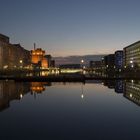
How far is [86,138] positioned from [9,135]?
4.54m

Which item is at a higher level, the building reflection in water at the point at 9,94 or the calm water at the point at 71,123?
A: the building reflection in water at the point at 9,94

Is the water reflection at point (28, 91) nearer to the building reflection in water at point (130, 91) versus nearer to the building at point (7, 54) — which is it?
the building reflection in water at point (130, 91)

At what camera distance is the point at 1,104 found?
2881cm

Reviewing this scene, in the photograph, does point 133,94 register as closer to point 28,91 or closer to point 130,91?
point 130,91

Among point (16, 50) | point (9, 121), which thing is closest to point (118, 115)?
point (9, 121)

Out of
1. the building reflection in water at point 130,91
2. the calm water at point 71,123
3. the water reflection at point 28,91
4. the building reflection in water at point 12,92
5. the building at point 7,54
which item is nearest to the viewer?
the calm water at point 71,123

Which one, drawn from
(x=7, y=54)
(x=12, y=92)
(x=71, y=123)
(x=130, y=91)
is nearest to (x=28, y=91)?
(x=12, y=92)

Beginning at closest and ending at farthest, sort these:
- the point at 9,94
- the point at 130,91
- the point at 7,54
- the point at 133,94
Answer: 1. the point at 133,94
2. the point at 9,94
3. the point at 130,91
4. the point at 7,54

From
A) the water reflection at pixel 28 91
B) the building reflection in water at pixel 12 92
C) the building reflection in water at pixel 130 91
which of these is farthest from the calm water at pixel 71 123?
the building reflection in water at pixel 130 91

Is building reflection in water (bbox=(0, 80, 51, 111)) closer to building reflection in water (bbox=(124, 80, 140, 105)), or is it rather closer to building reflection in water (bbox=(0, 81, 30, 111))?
building reflection in water (bbox=(0, 81, 30, 111))

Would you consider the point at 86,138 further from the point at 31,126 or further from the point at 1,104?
the point at 1,104

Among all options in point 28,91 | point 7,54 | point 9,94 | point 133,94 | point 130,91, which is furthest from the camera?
point 7,54

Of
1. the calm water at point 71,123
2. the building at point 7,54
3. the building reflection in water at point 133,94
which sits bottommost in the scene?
the calm water at point 71,123

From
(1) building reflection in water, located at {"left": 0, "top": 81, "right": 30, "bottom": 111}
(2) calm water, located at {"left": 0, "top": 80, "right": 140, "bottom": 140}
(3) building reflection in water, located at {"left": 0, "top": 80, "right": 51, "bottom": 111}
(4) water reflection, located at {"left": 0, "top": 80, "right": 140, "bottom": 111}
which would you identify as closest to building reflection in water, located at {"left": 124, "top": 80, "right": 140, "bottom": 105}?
(4) water reflection, located at {"left": 0, "top": 80, "right": 140, "bottom": 111}
